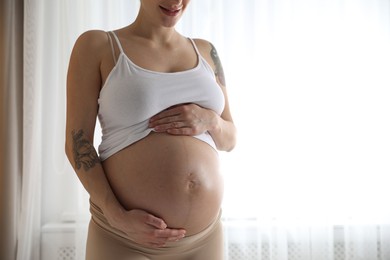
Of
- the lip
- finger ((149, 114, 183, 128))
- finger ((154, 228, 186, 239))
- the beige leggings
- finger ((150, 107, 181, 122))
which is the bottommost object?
the beige leggings

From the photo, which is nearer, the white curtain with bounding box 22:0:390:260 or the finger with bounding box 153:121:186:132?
the finger with bounding box 153:121:186:132

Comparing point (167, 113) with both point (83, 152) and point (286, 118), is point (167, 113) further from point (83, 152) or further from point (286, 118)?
point (286, 118)

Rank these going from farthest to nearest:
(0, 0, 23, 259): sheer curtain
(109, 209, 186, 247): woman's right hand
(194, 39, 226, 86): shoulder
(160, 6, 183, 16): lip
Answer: (0, 0, 23, 259): sheer curtain → (194, 39, 226, 86): shoulder → (160, 6, 183, 16): lip → (109, 209, 186, 247): woman's right hand

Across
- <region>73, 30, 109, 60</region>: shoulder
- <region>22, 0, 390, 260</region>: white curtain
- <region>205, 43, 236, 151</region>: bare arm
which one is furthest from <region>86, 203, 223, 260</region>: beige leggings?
<region>22, 0, 390, 260</region>: white curtain

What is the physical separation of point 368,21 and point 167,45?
1524 mm

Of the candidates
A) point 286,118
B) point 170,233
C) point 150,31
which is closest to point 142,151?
point 170,233

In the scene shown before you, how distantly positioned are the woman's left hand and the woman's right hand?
0.19 metres

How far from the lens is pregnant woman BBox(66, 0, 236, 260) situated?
3.27 ft

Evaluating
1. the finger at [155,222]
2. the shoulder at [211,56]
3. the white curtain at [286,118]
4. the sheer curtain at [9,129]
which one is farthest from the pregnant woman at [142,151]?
the sheer curtain at [9,129]

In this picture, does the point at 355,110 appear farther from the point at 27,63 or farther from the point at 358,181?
the point at 27,63

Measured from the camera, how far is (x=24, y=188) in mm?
2182

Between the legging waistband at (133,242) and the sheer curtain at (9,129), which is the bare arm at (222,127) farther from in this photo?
the sheer curtain at (9,129)

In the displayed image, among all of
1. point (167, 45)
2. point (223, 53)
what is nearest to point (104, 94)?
point (167, 45)

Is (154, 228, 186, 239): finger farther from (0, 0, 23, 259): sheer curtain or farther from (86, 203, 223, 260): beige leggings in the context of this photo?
(0, 0, 23, 259): sheer curtain
